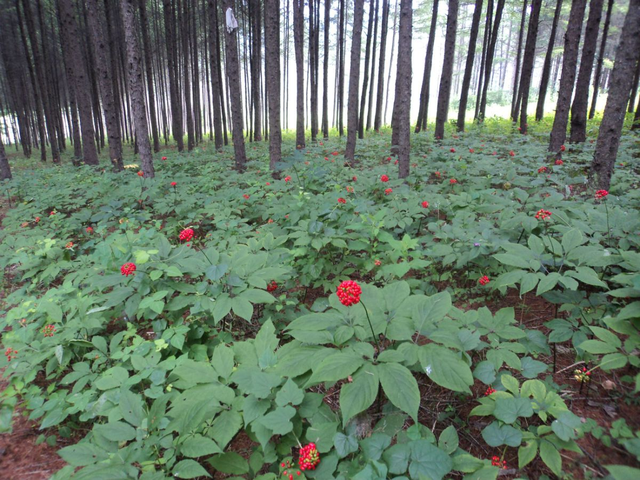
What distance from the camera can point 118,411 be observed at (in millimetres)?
1764

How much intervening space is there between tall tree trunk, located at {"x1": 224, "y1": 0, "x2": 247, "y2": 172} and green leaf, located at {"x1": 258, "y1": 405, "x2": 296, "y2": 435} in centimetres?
909

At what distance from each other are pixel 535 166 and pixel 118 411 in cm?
754

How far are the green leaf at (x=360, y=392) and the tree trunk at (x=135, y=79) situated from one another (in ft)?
25.4

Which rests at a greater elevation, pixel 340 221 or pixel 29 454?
pixel 340 221

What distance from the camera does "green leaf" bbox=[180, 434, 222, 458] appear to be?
57.2 inches

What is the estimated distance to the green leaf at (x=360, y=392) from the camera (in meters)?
1.32

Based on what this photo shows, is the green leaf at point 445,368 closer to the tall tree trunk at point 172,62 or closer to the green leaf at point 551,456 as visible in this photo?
the green leaf at point 551,456

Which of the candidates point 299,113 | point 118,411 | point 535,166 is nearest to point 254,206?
point 118,411

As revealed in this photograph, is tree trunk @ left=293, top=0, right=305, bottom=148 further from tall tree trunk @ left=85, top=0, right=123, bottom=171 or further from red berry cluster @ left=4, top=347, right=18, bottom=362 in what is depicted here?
red berry cluster @ left=4, top=347, right=18, bottom=362

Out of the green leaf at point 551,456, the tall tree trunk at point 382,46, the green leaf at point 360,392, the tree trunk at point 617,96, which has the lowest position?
the green leaf at point 551,456

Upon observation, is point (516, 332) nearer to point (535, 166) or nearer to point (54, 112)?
point (535, 166)

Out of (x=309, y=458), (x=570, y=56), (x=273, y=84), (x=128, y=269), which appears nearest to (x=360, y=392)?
(x=309, y=458)

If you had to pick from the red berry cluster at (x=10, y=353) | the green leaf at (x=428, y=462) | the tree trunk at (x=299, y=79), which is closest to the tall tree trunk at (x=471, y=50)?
the tree trunk at (x=299, y=79)

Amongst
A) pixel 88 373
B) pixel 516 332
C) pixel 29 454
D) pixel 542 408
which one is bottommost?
pixel 29 454
